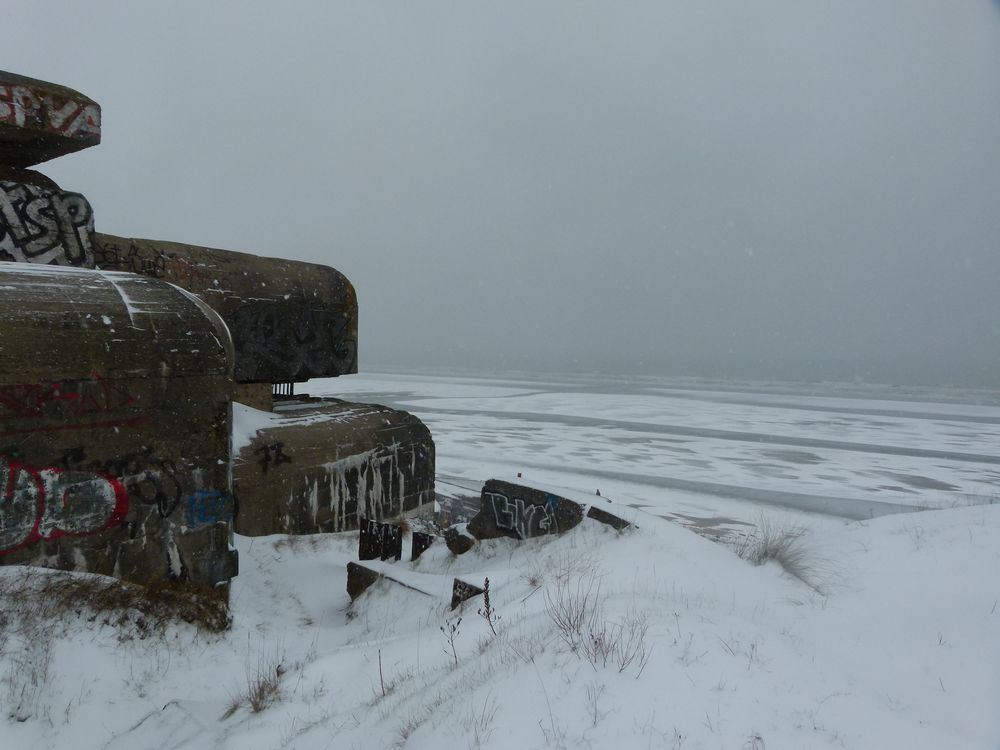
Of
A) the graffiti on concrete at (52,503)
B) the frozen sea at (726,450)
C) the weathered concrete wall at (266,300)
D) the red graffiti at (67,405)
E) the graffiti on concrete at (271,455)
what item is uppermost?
the weathered concrete wall at (266,300)

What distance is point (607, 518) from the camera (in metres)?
8.02

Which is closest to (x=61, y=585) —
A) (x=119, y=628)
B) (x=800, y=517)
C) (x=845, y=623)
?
(x=119, y=628)

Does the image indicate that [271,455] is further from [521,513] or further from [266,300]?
[521,513]

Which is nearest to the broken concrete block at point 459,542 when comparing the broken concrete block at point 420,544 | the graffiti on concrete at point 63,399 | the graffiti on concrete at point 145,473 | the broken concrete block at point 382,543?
the broken concrete block at point 420,544

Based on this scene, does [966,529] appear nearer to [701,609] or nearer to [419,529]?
[701,609]

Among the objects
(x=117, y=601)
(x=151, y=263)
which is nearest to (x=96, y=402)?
(x=117, y=601)

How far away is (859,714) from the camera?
3316mm

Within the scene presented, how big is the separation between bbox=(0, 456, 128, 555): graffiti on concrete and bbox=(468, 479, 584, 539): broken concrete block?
473 cm

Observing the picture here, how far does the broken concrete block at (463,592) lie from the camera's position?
6.28 meters

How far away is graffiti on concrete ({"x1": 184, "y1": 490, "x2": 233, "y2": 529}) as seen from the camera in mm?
6199

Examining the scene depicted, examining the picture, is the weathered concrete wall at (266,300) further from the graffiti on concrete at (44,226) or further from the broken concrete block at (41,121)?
the broken concrete block at (41,121)

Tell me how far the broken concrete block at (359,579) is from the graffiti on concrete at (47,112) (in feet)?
21.2

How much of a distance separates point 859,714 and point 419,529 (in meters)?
9.62

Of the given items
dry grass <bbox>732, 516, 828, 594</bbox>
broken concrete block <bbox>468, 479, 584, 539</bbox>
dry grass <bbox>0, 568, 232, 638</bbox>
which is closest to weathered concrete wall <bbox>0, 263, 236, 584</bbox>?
dry grass <bbox>0, 568, 232, 638</bbox>
